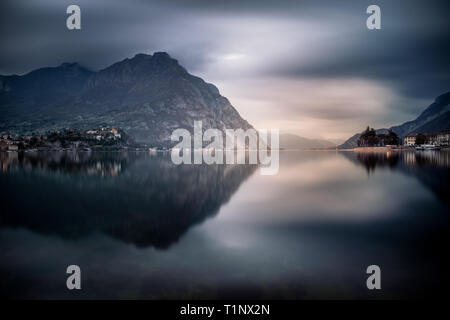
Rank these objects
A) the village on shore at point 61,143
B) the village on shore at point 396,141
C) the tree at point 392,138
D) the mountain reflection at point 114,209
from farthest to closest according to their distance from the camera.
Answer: the village on shore at point 61,143
the tree at point 392,138
the village on shore at point 396,141
the mountain reflection at point 114,209

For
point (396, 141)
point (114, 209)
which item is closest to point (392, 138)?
point (396, 141)

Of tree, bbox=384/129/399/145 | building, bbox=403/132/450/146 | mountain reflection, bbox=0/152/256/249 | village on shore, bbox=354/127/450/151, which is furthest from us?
building, bbox=403/132/450/146

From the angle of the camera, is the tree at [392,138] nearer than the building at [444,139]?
Yes

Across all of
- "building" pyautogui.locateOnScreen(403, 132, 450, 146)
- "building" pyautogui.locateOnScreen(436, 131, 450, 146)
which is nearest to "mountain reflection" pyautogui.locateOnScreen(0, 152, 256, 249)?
"building" pyautogui.locateOnScreen(436, 131, 450, 146)

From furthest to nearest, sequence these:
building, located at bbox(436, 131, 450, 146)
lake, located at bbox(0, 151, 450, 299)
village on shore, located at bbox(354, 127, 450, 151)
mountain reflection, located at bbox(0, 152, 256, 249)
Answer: building, located at bbox(436, 131, 450, 146) → village on shore, located at bbox(354, 127, 450, 151) → mountain reflection, located at bbox(0, 152, 256, 249) → lake, located at bbox(0, 151, 450, 299)

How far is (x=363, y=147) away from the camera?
169 m

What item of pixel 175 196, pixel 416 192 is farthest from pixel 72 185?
pixel 416 192

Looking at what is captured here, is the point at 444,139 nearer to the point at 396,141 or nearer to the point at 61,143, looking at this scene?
the point at 396,141

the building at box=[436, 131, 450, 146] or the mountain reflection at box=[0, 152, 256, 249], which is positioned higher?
the building at box=[436, 131, 450, 146]

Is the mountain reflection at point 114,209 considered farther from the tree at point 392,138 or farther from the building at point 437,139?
the building at point 437,139

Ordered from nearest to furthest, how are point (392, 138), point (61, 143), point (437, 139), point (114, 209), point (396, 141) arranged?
point (114, 209) < point (396, 141) < point (392, 138) < point (437, 139) < point (61, 143)

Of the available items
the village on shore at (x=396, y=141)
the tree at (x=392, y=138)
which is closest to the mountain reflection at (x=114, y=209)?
the tree at (x=392, y=138)

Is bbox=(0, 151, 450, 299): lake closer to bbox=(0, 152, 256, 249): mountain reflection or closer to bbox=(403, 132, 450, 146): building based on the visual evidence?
bbox=(0, 152, 256, 249): mountain reflection

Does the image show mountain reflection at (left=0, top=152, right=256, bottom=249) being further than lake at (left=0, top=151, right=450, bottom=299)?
Yes
